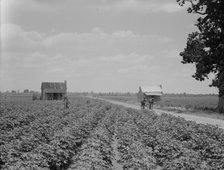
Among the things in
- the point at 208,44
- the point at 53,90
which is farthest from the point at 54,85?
the point at 208,44

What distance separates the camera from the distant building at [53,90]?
8625 cm

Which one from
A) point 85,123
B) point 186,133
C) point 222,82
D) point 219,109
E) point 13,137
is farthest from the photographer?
point 219,109

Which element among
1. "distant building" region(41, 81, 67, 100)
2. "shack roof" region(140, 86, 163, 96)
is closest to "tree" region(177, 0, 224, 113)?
"shack roof" region(140, 86, 163, 96)

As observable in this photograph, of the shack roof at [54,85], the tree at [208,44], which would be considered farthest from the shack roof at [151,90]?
the tree at [208,44]

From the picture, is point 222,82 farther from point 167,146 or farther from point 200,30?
point 167,146

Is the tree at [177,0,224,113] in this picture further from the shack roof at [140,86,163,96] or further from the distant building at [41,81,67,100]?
the distant building at [41,81,67,100]

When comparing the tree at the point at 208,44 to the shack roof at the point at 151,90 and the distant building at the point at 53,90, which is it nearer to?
the shack roof at the point at 151,90

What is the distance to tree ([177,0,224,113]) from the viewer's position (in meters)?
36.2

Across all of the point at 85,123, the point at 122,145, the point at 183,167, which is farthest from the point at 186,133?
the point at 183,167

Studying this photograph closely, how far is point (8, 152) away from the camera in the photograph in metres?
12.6

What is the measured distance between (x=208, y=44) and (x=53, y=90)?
5432 centimetres

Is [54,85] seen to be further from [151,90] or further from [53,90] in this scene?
[151,90]

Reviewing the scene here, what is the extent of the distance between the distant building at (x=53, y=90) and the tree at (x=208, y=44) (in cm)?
5082

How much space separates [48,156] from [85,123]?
1061 cm
